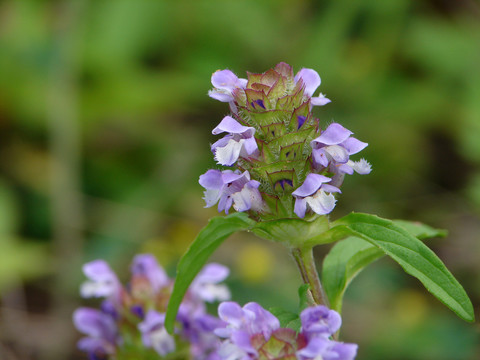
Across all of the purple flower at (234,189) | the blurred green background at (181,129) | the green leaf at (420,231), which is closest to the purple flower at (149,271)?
the purple flower at (234,189)

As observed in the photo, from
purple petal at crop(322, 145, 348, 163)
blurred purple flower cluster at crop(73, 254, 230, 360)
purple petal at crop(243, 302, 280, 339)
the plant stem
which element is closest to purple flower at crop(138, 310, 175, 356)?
blurred purple flower cluster at crop(73, 254, 230, 360)

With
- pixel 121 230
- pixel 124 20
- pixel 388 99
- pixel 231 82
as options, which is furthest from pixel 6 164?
pixel 231 82

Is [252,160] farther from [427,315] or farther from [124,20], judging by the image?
[124,20]

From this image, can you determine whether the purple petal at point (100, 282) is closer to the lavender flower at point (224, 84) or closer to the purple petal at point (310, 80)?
the lavender flower at point (224, 84)

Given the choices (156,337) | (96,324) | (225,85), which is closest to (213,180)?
(225,85)

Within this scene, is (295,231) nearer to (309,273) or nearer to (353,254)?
(309,273)

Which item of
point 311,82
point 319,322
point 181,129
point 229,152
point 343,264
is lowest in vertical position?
point 319,322
